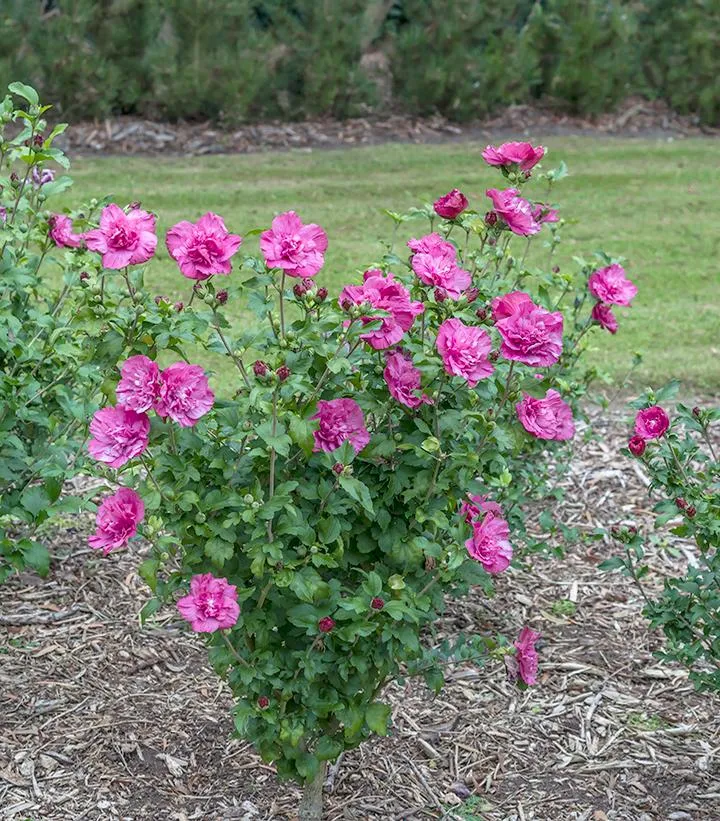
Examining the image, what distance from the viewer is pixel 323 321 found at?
229 cm

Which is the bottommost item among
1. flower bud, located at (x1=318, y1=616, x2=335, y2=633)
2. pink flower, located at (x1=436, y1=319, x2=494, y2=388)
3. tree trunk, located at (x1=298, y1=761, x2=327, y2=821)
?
tree trunk, located at (x1=298, y1=761, x2=327, y2=821)

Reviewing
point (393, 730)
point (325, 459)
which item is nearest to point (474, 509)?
point (325, 459)

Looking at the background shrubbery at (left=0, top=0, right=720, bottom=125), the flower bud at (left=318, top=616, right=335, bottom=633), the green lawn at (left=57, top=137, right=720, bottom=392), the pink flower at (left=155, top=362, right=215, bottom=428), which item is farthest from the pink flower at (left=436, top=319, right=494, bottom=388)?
the background shrubbery at (left=0, top=0, right=720, bottom=125)

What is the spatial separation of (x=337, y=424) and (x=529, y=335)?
401mm

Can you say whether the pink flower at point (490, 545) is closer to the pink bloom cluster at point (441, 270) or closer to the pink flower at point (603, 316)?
the pink bloom cluster at point (441, 270)

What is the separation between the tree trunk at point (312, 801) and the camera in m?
2.71

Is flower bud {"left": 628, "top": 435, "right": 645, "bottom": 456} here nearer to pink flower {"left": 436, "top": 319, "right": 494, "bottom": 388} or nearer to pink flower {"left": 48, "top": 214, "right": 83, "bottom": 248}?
pink flower {"left": 436, "top": 319, "right": 494, "bottom": 388}

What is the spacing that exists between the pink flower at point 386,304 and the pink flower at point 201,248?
23cm

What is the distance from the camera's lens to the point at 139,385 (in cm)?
216

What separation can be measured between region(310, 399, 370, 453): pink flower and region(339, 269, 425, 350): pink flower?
0.13m

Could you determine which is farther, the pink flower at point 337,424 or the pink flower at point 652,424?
the pink flower at point 652,424

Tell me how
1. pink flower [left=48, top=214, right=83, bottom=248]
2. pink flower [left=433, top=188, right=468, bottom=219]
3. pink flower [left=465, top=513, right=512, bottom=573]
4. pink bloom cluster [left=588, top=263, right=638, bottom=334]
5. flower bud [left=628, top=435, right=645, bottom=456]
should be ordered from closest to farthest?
pink flower [left=465, top=513, right=512, bottom=573], pink flower [left=433, top=188, right=468, bottom=219], flower bud [left=628, top=435, right=645, bottom=456], pink bloom cluster [left=588, top=263, right=638, bottom=334], pink flower [left=48, top=214, right=83, bottom=248]

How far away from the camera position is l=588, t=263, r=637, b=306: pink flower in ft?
9.92

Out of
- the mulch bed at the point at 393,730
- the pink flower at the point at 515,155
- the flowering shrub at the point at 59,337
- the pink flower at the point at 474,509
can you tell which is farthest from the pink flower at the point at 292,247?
the mulch bed at the point at 393,730
